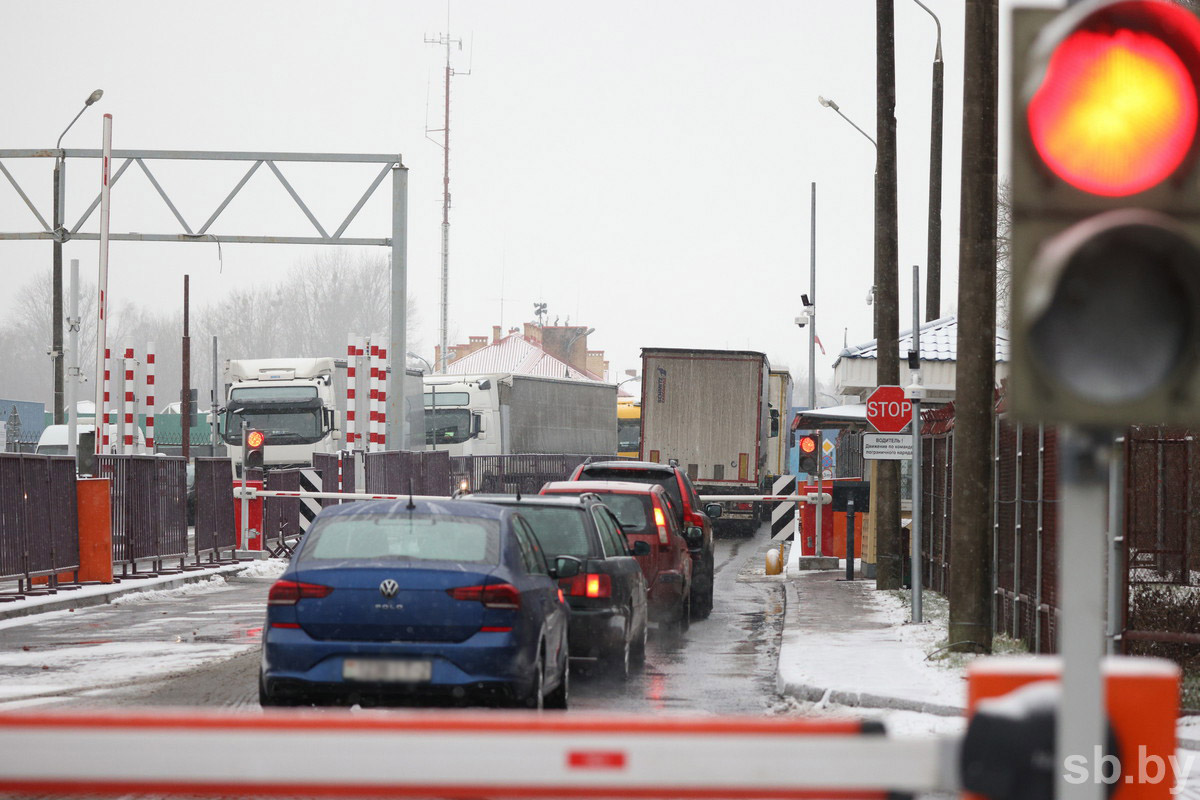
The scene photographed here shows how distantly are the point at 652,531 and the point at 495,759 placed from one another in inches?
534

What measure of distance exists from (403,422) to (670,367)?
8728 mm

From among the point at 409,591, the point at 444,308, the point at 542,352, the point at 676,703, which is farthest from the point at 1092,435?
the point at 542,352

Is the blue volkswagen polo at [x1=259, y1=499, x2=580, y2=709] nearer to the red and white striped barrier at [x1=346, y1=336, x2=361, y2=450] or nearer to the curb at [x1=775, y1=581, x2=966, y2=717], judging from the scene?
the curb at [x1=775, y1=581, x2=966, y2=717]

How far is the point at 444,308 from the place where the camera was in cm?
8850

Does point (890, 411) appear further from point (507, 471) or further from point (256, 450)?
point (507, 471)

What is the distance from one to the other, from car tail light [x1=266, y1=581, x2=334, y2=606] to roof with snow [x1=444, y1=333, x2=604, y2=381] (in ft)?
360

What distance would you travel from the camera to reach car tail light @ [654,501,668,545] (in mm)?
16872

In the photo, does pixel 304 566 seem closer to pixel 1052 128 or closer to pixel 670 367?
pixel 1052 128

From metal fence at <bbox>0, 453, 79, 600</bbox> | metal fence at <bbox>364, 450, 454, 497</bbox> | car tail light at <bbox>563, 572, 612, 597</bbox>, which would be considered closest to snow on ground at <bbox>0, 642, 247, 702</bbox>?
car tail light at <bbox>563, 572, 612, 597</bbox>

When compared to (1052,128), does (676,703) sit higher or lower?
lower

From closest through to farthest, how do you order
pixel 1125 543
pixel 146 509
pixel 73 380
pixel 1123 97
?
1. pixel 1123 97
2. pixel 1125 543
3. pixel 146 509
4. pixel 73 380

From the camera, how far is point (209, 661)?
46.7 feet

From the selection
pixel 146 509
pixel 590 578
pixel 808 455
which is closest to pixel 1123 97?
pixel 590 578

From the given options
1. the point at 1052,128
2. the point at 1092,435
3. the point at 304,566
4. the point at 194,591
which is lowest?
the point at 194,591
